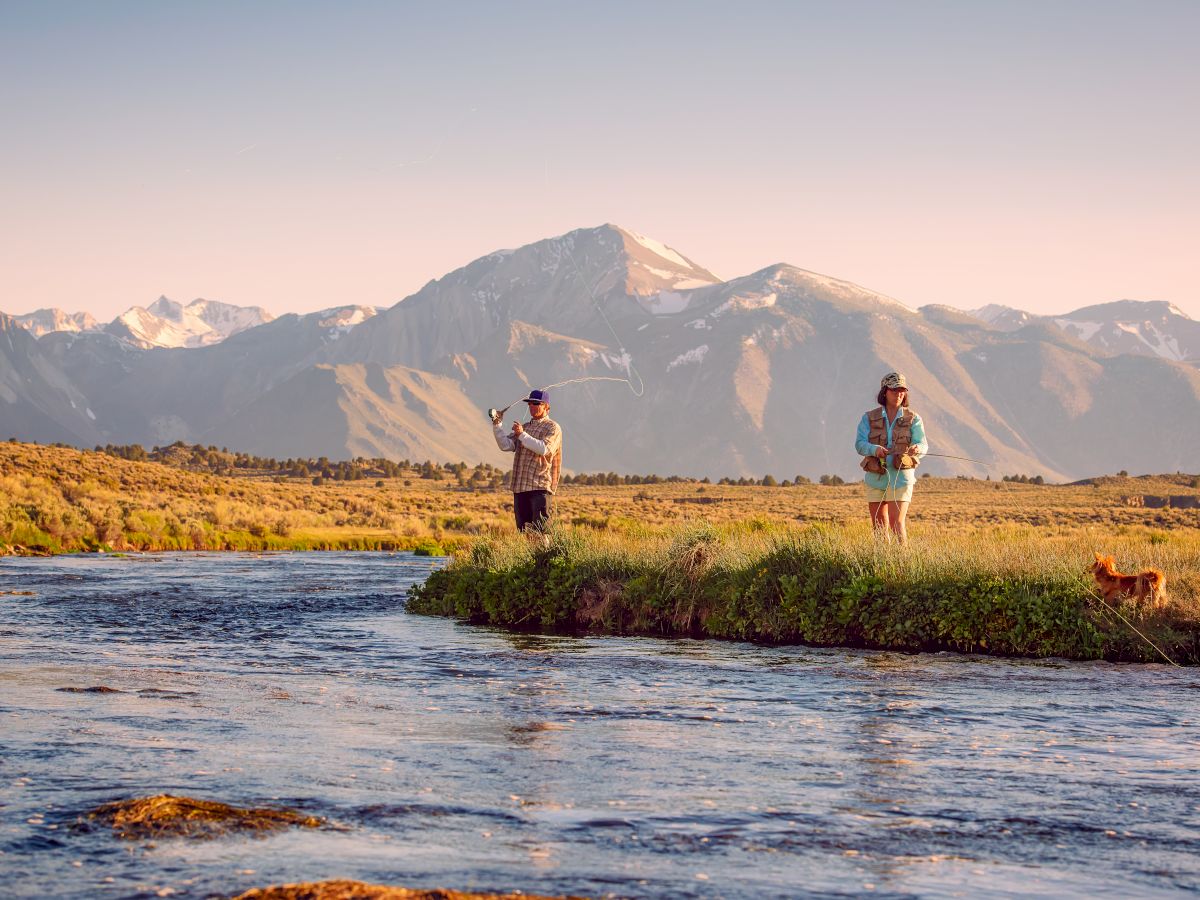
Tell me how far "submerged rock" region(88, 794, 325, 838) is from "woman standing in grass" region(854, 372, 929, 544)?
11818 millimetres

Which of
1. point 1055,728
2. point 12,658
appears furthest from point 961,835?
point 12,658

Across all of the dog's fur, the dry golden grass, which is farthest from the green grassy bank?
the dry golden grass

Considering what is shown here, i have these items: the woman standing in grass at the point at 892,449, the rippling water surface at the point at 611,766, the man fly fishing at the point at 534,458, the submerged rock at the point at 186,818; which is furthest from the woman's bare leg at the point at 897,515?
the submerged rock at the point at 186,818

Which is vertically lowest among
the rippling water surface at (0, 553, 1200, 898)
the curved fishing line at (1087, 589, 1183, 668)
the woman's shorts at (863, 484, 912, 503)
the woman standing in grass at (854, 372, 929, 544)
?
the rippling water surface at (0, 553, 1200, 898)

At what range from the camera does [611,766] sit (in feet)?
29.6

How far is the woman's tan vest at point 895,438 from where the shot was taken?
17859 mm

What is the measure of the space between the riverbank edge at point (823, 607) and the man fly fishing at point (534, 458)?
2.58 feet

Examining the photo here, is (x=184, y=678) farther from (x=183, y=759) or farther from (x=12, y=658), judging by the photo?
(x=183, y=759)

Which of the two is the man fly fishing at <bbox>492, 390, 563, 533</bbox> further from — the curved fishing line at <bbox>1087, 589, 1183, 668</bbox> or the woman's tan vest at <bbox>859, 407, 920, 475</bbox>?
the curved fishing line at <bbox>1087, 589, 1183, 668</bbox>

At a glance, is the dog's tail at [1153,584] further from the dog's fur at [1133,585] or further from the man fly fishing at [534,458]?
the man fly fishing at [534,458]

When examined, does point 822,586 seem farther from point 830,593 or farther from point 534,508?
point 534,508

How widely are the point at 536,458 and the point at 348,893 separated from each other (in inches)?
546

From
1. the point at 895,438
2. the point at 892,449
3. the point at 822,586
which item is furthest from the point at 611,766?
the point at 895,438

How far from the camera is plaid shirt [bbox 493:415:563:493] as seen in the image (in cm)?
1894
